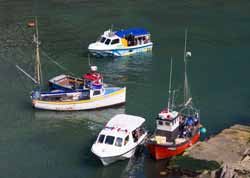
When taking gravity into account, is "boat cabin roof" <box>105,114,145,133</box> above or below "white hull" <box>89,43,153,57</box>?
below

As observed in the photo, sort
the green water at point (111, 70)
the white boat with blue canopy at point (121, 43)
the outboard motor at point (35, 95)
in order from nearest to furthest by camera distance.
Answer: the green water at point (111, 70) < the outboard motor at point (35, 95) < the white boat with blue canopy at point (121, 43)

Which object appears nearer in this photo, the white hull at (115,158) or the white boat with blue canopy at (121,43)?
the white hull at (115,158)

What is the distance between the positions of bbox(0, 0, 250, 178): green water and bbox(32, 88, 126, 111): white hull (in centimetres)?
63

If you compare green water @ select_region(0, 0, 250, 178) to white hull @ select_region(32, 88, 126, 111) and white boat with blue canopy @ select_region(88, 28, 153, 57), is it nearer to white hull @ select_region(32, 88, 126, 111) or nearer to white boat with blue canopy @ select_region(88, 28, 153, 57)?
white hull @ select_region(32, 88, 126, 111)

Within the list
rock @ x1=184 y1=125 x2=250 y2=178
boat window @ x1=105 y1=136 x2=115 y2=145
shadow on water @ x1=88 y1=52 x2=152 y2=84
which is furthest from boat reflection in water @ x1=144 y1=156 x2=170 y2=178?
shadow on water @ x1=88 y1=52 x2=152 y2=84

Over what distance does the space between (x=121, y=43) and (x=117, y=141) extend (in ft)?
106

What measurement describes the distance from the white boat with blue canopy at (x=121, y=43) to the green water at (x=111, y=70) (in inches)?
45.7

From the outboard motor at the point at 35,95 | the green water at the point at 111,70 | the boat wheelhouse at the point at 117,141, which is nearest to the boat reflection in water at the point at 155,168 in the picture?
the green water at the point at 111,70

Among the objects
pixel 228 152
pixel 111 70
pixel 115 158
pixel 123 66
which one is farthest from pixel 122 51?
pixel 228 152

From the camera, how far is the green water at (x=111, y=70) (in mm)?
49406

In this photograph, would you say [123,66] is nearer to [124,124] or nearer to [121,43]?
[121,43]

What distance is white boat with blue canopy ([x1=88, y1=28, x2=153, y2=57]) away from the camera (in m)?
76.6

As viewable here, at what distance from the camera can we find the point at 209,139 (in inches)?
→ 1961

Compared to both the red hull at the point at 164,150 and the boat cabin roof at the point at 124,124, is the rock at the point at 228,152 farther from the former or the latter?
the boat cabin roof at the point at 124,124
